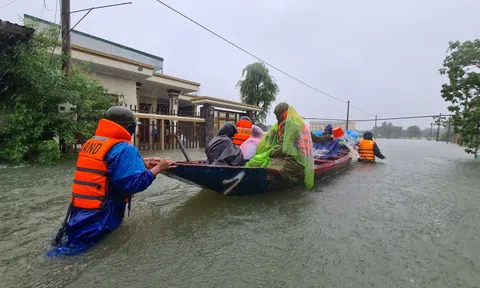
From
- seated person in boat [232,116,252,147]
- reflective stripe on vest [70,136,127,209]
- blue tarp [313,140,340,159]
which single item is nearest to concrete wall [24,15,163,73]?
seated person in boat [232,116,252,147]

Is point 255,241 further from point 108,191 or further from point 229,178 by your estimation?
point 108,191

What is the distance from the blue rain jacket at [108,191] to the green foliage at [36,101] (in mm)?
5753

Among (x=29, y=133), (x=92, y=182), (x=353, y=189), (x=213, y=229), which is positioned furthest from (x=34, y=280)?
(x=29, y=133)

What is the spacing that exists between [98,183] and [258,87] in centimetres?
1964

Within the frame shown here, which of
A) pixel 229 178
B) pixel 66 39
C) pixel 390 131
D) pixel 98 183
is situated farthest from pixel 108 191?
pixel 390 131

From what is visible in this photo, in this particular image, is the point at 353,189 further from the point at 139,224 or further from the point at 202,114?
the point at 202,114

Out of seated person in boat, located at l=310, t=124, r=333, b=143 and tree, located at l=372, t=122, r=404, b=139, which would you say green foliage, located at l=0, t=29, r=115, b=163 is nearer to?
seated person in boat, located at l=310, t=124, r=333, b=143

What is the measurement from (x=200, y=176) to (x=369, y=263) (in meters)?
2.29

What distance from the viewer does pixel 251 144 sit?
202 inches

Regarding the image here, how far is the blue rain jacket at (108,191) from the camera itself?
229 centimetres

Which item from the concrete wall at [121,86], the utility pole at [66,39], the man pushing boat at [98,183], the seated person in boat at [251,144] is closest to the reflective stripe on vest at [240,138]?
the seated person in boat at [251,144]

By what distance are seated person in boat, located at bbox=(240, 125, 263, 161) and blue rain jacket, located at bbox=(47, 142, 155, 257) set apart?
2.82 metres

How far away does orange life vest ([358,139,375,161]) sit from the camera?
9327mm

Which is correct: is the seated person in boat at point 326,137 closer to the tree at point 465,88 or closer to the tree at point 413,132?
the tree at point 465,88
